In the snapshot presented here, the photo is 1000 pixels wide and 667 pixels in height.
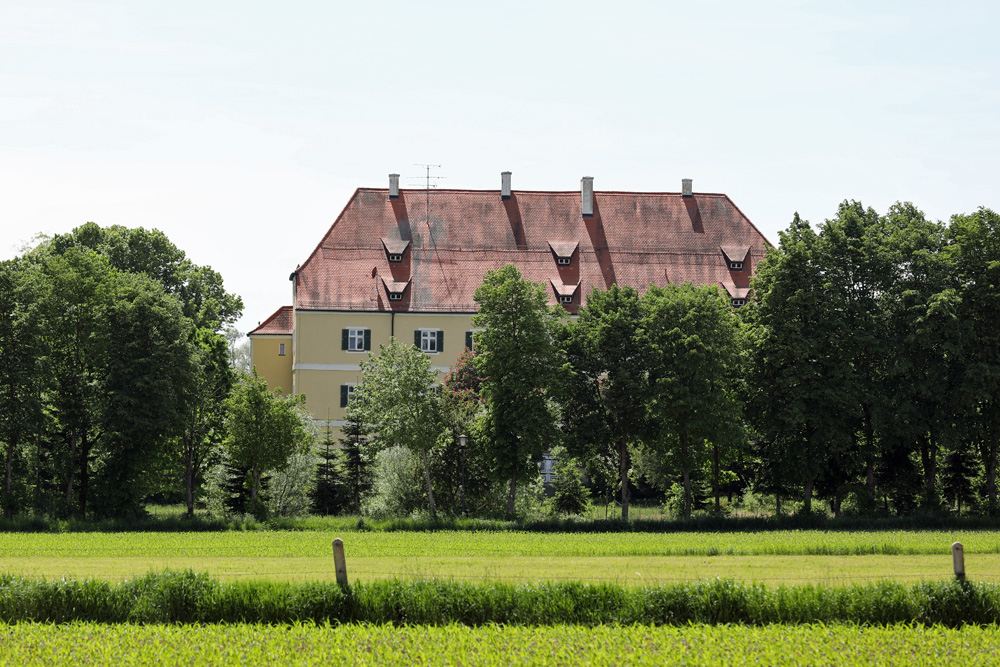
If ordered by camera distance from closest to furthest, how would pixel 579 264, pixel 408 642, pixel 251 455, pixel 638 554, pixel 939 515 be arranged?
pixel 408 642 < pixel 638 554 < pixel 939 515 < pixel 251 455 < pixel 579 264

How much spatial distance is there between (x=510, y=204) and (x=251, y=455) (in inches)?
1317

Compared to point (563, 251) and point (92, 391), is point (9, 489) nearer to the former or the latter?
point (92, 391)

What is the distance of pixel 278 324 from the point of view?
74.6 meters

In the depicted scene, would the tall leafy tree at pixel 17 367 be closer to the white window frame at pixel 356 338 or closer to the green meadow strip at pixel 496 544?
the green meadow strip at pixel 496 544

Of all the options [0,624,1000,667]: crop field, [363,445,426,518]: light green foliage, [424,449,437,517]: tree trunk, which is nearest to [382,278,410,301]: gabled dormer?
[363,445,426,518]: light green foliage

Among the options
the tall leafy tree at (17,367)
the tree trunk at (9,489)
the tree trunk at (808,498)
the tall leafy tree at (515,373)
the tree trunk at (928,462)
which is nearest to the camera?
the tall leafy tree at (17,367)

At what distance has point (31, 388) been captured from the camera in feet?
147

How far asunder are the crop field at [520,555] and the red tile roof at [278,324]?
33462mm

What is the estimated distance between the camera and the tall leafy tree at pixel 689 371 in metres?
45.1

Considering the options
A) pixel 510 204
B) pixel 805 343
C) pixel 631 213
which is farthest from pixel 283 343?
pixel 805 343

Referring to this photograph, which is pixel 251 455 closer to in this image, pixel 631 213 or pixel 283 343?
pixel 283 343

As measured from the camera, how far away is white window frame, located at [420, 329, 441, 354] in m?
68.2

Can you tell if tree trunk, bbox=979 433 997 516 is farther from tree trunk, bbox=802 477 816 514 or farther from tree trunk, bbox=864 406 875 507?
tree trunk, bbox=802 477 816 514

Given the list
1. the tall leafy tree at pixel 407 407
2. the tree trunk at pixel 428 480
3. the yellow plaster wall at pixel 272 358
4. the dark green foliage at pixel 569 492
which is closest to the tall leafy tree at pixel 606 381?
the dark green foliage at pixel 569 492
